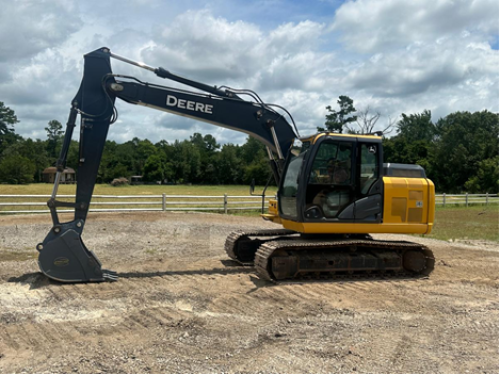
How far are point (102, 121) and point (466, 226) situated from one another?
15937 mm

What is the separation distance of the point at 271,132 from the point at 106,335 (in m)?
5.10

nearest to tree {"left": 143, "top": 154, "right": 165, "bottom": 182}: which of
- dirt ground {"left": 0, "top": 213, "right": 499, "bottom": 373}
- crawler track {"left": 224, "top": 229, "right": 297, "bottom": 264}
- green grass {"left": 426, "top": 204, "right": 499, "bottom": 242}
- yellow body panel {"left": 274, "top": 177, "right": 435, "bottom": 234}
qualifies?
green grass {"left": 426, "top": 204, "right": 499, "bottom": 242}

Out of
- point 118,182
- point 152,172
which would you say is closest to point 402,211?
point 118,182

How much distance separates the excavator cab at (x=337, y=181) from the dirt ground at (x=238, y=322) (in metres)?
1.29

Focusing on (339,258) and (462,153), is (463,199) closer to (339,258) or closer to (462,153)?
(339,258)

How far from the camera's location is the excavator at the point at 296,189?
7.93 metres

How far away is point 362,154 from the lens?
8500 mm

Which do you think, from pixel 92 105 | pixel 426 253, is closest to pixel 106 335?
pixel 92 105

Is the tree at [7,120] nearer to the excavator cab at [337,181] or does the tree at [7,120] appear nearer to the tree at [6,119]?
the tree at [6,119]

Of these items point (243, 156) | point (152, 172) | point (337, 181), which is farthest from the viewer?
point (243, 156)

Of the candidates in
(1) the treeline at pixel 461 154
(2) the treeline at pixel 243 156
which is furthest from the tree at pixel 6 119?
(1) the treeline at pixel 461 154

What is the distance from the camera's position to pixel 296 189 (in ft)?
27.7

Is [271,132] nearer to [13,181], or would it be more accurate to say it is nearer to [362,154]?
[362,154]

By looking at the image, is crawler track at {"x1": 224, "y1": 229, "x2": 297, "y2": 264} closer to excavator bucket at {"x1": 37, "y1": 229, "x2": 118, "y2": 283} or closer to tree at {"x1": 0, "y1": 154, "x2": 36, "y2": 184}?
excavator bucket at {"x1": 37, "y1": 229, "x2": 118, "y2": 283}
